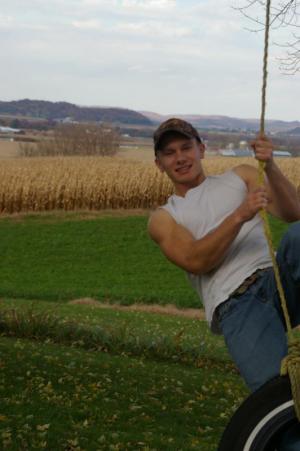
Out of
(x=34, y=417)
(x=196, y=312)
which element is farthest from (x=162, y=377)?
(x=196, y=312)

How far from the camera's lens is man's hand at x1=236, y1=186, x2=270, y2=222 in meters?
3.46

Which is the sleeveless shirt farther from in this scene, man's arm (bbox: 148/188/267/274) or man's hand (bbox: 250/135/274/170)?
man's hand (bbox: 250/135/274/170)

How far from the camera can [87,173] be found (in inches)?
1350

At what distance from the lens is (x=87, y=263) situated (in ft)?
83.3

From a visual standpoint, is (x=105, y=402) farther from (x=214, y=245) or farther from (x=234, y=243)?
(x=214, y=245)

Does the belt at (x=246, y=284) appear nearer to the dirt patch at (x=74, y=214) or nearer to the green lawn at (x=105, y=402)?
the green lawn at (x=105, y=402)

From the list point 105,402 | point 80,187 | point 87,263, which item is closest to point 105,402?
point 105,402

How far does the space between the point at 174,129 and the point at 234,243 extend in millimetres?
647

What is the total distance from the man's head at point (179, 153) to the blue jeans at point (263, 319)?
0.64 meters

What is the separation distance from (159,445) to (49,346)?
170 inches

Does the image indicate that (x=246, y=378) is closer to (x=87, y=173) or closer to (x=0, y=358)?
(x=0, y=358)

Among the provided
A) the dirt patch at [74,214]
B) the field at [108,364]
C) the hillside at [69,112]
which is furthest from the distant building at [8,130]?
the field at [108,364]

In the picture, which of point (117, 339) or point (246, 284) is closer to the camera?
point (246, 284)

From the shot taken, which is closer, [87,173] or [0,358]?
[0,358]
